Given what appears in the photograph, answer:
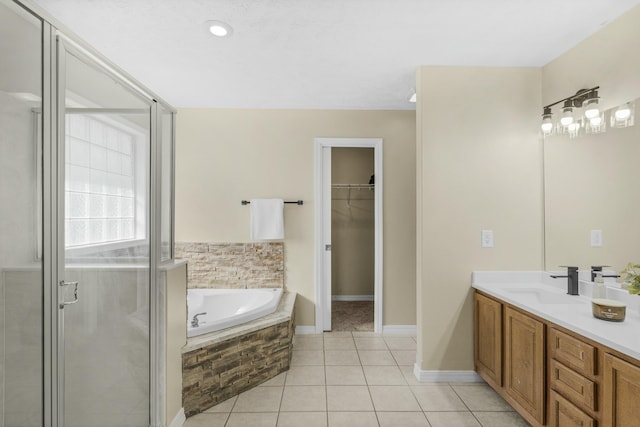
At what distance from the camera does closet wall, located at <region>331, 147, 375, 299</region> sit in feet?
15.8

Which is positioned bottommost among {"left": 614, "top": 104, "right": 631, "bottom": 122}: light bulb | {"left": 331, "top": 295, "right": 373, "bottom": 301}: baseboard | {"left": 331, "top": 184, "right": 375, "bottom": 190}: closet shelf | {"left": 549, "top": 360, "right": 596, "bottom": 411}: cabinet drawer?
{"left": 331, "top": 295, "right": 373, "bottom": 301}: baseboard

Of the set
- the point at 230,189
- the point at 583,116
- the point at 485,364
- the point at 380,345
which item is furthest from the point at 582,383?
the point at 230,189

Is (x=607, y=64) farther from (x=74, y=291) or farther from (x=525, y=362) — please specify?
(x=74, y=291)

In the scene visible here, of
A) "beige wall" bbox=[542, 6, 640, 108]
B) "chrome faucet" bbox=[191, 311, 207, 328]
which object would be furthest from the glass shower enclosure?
"beige wall" bbox=[542, 6, 640, 108]

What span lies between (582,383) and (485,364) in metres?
0.91

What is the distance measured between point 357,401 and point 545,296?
147 centimetres

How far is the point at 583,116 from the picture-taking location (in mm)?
2117

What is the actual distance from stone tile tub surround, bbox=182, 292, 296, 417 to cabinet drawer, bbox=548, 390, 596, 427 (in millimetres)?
1781

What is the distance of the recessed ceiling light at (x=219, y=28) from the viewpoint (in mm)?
1965


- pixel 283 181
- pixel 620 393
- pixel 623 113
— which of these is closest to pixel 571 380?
pixel 620 393

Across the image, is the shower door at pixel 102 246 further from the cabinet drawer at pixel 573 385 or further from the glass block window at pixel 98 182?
the cabinet drawer at pixel 573 385

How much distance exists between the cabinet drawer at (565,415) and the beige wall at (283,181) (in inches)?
73.0

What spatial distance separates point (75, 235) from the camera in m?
1.24

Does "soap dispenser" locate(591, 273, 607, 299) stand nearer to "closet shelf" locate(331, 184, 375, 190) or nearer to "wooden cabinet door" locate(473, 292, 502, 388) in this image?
"wooden cabinet door" locate(473, 292, 502, 388)
